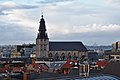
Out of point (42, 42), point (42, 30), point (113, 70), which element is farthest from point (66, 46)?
point (113, 70)

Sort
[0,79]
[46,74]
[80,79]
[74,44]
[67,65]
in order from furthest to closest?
[74,44] → [67,65] → [46,74] → [0,79] → [80,79]

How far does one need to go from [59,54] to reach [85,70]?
3657 inches

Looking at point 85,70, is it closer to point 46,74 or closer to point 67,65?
point 46,74

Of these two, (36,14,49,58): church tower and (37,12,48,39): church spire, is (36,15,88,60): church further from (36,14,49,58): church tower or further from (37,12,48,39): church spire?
(37,12,48,39): church spire

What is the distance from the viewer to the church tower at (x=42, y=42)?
5605 inches

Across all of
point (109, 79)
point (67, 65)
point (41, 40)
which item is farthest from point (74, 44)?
point (109, 79)

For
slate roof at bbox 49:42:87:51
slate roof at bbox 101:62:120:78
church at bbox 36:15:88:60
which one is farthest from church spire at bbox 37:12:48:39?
slate roof at bbox 101:62:120:78

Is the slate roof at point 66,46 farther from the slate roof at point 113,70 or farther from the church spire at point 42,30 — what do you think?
the slate roof at point 113,70

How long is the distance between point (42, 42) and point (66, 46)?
11.4 m

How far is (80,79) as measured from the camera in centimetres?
5241

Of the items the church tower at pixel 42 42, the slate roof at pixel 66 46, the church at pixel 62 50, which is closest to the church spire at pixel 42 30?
the church tower at pixel 42 42

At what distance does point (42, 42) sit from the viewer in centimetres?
14475

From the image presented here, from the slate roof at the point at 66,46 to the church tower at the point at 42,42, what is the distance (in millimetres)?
3889

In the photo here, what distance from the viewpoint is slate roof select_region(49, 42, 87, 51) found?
151525 mm
